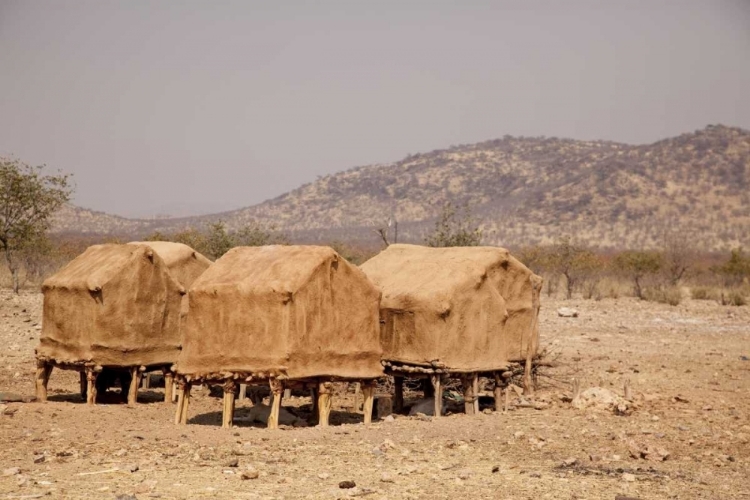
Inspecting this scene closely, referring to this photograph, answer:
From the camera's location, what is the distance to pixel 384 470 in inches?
493

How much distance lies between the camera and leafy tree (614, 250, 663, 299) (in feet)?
153

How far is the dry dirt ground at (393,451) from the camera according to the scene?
11.5 metres

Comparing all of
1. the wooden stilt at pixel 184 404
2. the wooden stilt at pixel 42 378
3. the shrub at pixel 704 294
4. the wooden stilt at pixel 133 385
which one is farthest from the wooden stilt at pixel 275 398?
the shrub at pixel 704 294

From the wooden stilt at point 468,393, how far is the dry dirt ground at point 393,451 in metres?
0.45

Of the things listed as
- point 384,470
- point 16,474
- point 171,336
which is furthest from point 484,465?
point 171,336

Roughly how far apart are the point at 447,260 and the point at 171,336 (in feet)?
15.6

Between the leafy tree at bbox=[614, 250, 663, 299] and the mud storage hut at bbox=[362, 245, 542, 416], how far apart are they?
2725 cm

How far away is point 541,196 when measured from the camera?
98750 mm

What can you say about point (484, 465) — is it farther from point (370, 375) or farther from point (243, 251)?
point (243, 251)

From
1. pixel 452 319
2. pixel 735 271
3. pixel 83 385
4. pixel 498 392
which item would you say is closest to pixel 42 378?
pixel 83 385

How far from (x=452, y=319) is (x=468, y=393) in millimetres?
1302

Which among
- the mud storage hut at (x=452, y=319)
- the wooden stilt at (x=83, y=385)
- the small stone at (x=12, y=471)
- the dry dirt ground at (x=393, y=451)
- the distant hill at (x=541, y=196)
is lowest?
the dry dirt ground at (x=393, y=451)

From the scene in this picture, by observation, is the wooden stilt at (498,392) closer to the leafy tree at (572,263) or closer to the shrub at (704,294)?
the leafy tree at (572,263)

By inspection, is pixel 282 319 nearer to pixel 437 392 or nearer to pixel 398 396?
pixel 437 392
